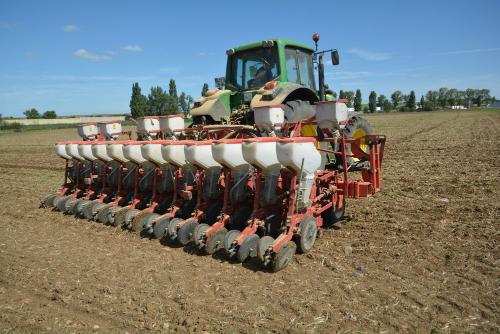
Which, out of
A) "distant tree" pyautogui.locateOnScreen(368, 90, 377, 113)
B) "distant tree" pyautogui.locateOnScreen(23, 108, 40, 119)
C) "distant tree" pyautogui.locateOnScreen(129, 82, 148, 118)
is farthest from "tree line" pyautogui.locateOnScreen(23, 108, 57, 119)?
"distant tree" pyautogui.locateOnScreen(368, 90, 377, 113)

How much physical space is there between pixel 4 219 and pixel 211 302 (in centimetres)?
507

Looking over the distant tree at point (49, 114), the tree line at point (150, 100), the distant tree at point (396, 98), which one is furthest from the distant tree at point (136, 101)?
the distant tree at point (396, 98)

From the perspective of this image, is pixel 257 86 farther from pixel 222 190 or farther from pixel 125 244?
pixel 125 244

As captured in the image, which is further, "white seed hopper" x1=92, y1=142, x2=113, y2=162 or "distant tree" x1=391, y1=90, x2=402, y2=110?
"distant tree" x1=391, y1=90, x2=402, y2=110

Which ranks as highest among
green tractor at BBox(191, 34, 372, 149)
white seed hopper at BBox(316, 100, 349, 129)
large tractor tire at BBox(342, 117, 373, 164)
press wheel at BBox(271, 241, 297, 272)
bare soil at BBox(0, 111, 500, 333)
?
green tractor at BBox(191, 34, 372, 149)

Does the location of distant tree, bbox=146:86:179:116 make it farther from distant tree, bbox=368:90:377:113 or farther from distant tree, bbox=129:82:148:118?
distant tree, bbox=368:90:377:113

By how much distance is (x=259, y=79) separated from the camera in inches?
274

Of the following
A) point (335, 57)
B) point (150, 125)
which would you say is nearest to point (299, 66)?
point (335, 57)

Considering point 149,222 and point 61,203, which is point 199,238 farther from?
point 61,203

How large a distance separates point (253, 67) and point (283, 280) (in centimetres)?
433

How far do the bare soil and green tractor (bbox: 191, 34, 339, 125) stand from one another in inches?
86.3

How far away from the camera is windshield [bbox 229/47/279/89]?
6.79m

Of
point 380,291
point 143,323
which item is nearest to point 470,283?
point 380,291

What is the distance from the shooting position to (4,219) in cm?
682
